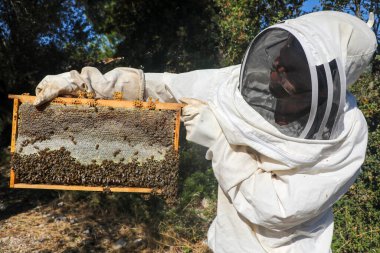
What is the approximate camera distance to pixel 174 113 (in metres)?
2.72

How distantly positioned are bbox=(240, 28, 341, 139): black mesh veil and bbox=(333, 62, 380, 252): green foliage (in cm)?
345

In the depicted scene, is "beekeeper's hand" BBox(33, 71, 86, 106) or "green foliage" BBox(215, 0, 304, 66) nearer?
"beekeeper's hand" BBox(33, 71, 86, 106)

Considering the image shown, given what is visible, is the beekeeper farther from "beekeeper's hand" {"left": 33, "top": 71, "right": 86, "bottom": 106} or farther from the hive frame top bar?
"beekeeper's hand" {"left": 33, "top": 71, "right": 86, "bottom": 106}

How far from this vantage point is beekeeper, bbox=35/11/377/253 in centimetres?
200

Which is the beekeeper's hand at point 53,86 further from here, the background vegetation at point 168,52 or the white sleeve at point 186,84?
the background vegetation at point 168,52

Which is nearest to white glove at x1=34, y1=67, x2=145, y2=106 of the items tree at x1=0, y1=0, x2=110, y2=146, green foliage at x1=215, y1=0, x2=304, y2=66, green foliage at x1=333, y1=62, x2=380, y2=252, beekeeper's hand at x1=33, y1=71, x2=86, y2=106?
beekeeper's hand at x1=33, y1=71, x2=86, y2=106

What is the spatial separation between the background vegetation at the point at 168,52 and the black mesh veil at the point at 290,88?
3.08 meters

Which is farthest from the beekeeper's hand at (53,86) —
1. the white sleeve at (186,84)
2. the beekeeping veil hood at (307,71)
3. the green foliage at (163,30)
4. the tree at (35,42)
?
the tree at (35,42)

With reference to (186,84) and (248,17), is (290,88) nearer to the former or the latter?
(186,84)

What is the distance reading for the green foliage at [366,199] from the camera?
4891 mm

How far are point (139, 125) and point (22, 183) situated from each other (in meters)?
1.04

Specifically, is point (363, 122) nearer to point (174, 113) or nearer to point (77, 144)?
point (174, 113)

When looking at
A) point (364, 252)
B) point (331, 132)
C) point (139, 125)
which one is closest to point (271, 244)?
point (331, 132)

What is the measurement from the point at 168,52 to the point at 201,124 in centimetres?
416
